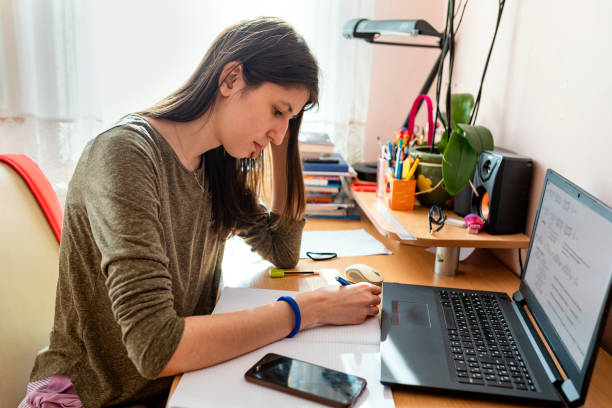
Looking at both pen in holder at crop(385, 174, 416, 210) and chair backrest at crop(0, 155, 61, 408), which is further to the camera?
pen in holder at crop(385, 174, 416, 210)

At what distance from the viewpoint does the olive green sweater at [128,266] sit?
2.29ft

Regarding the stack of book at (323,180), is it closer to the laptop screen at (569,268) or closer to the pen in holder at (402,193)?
the pen in holder at (402,193)

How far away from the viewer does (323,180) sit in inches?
64.3

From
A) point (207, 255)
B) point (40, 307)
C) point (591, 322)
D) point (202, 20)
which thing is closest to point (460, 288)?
point (591, 322)

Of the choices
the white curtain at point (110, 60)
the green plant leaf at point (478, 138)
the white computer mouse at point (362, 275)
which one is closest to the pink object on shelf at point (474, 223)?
the green plant leaf at point (478, 138)

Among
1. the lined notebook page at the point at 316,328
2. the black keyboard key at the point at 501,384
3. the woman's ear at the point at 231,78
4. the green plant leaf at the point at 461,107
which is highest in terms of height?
the woman's ear at the point at 231,78

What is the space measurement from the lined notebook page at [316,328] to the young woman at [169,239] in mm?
17

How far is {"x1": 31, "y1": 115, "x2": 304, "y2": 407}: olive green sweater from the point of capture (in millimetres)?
697

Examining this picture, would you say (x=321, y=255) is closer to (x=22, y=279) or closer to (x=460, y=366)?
(x=460, y=366)

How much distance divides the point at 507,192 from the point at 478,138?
15 cm

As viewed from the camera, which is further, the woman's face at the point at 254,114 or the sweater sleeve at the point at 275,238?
the sweater sleeve at the point at 275,238

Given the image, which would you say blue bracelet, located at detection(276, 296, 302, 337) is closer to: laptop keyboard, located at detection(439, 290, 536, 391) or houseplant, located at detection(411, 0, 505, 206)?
laptop keyboard, located at detection(439, 290, 536, 391)

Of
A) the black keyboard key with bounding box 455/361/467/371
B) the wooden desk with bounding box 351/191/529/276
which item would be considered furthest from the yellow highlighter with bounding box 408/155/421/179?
the black keyboard key with bounding box 455/361/467/371

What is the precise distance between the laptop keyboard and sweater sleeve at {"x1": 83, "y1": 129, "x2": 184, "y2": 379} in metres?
0.43
